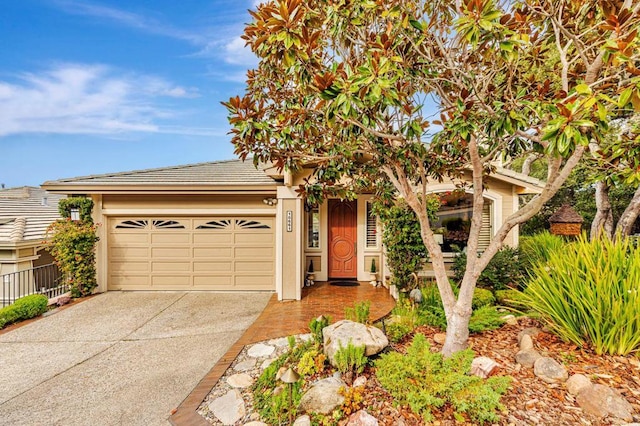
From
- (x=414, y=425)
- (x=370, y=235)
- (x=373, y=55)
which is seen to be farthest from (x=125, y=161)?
(x=414, y=425)

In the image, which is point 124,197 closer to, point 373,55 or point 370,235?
point 370,235

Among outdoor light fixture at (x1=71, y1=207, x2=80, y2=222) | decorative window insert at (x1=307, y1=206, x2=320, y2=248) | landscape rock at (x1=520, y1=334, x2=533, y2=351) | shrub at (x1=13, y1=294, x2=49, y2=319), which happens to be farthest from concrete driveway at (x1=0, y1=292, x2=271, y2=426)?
landscape rock at (x1=520, y1=334, x2=533, y2=351)

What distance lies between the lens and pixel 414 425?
269 cm

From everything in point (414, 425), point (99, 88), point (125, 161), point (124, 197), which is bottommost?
point (414, 425)

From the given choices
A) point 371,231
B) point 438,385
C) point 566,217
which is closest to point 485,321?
point 438,385

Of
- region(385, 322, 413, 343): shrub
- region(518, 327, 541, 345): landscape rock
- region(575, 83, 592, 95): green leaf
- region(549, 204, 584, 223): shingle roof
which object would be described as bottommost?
region(385, 322, 413, 343): shrub

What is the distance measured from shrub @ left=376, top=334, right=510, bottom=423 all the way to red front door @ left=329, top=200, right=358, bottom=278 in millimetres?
5869

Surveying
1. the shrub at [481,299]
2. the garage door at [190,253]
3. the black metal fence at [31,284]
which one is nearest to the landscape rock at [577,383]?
the shrub at [481,299]

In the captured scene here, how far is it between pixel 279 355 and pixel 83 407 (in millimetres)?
2364

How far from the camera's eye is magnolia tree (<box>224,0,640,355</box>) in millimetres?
2924

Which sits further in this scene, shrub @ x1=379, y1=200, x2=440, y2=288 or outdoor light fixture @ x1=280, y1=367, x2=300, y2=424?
shrub @ x1=379, y1=200, x2=440, y2=288

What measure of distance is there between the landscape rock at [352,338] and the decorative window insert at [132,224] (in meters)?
6.76

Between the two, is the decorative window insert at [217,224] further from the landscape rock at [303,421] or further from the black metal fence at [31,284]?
the landscape rock at [303,421]

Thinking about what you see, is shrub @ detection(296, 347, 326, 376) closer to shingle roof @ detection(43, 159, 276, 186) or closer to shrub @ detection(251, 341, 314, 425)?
shrub @ detection(251, 341, 314, 425)
